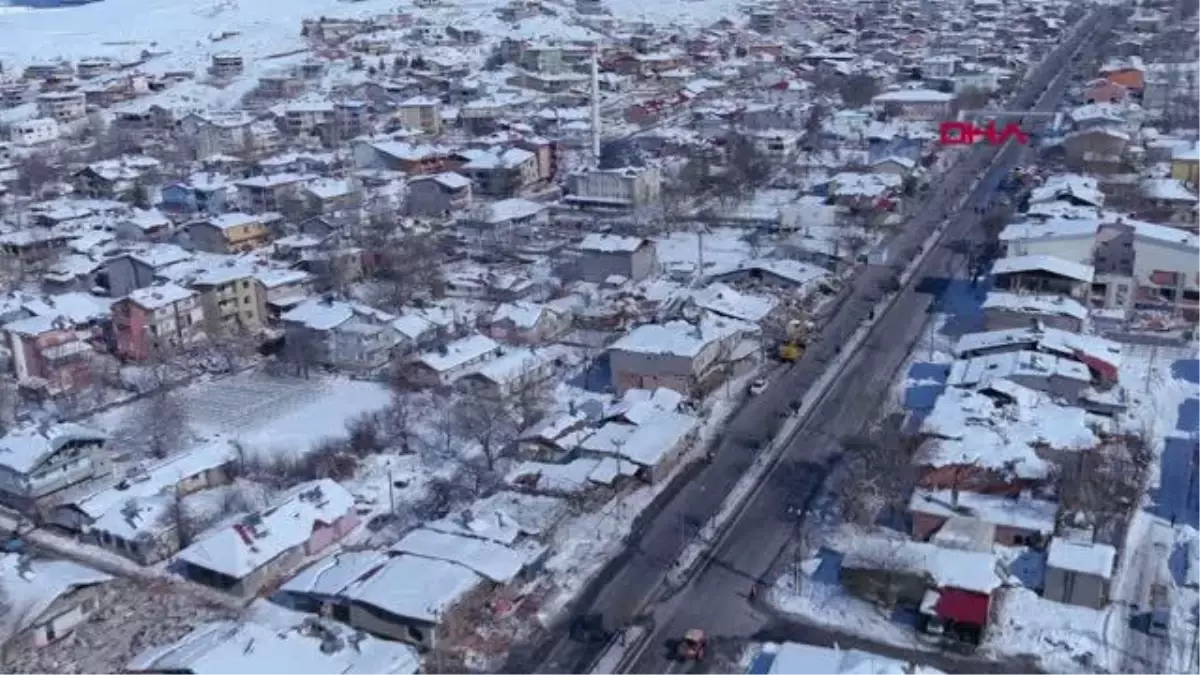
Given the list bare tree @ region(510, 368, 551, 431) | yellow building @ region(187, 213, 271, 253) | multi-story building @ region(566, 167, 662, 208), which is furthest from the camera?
multi-story building @ region(566, 167, 662, 208)

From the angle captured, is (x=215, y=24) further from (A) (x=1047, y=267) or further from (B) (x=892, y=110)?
(A) (x=1047, y=267)

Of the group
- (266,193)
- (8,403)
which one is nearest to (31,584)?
(8,403)

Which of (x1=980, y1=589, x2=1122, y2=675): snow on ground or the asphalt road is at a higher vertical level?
(x1=980, y1=589, x2=1122, y2=675): snow on ground

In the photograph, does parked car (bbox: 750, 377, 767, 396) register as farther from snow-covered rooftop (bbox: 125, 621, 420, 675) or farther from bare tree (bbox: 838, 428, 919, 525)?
snow-covered rooftop (bbox: 125, 621, 420, 675)

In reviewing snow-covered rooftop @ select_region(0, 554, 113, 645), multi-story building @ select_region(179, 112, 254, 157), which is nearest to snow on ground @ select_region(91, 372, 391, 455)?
snow-covered rooftop @ select_region(0, 554, 113, 645)

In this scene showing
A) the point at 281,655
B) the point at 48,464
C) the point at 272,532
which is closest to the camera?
the point at 281,655

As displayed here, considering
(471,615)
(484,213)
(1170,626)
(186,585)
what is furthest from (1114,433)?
(484,213)
